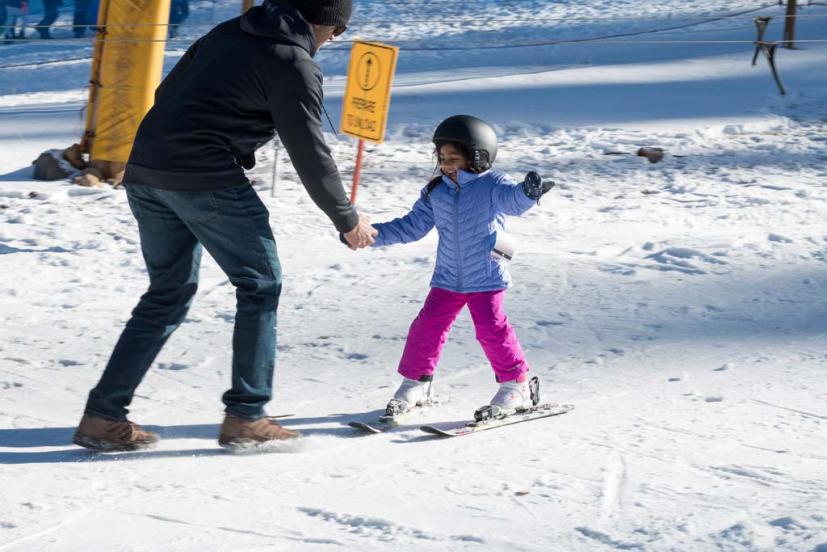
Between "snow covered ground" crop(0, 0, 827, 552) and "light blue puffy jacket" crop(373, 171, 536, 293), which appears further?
"light blue puffy jacket" crop(373, 171, 536, 293)

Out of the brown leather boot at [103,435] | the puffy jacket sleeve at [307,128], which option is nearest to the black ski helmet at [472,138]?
the puffy jacket sleeve at [307,128]

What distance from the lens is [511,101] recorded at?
13547mm

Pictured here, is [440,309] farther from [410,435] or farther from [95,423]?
[95,423]

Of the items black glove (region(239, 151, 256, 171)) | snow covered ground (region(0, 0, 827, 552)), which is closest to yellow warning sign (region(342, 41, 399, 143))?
snow covered ground (region(0, 0, 827, 552))

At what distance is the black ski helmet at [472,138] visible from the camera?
Answer: 4535 mm

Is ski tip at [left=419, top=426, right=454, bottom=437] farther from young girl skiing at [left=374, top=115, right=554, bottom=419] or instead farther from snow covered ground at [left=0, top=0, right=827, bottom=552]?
young girl skiing at [left=374, top=115, right=554, bottom=419]

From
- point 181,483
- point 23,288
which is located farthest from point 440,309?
point 23,288

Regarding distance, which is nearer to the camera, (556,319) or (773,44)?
(556,319)

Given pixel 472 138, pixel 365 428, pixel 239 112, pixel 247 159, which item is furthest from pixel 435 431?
pixel 239 112

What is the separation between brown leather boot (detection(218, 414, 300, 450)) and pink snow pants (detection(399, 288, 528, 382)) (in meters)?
0.69

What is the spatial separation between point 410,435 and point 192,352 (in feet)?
5.53

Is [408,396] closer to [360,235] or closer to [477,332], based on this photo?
[477,332]

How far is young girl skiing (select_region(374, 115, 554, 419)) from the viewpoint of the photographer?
4.58 m

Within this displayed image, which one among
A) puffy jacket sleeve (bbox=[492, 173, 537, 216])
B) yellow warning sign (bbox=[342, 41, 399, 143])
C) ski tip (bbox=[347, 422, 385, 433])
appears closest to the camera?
puffy jacket sleeve (bbox=[492, 173, 537, 216])
